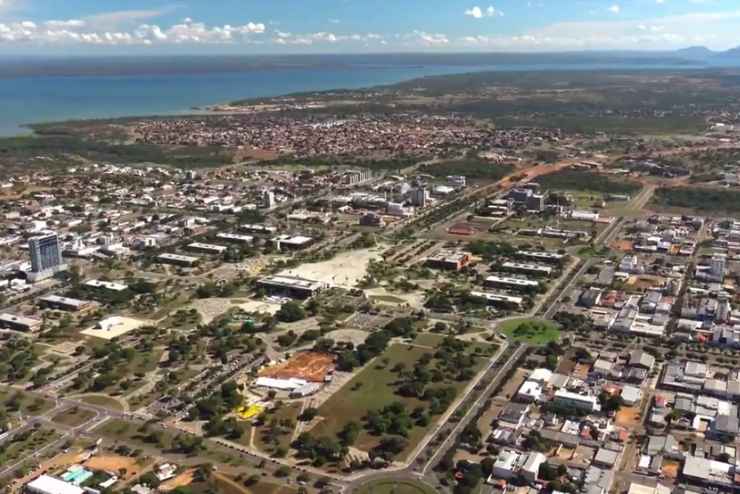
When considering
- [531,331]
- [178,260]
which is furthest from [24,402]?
[531,331]

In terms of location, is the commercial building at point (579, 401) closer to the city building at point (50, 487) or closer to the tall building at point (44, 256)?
the city building at point (50, 487)

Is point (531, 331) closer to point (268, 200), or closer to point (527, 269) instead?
point (527, 269)

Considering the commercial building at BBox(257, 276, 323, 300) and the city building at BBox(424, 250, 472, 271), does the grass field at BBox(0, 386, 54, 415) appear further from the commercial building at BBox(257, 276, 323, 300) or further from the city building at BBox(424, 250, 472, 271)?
the city building at BBox(424, 250, 472, 271)


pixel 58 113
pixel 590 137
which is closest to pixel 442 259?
pixel 590 137

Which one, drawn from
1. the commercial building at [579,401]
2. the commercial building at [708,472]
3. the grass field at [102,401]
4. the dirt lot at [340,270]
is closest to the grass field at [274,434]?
the grass field at [102,401]

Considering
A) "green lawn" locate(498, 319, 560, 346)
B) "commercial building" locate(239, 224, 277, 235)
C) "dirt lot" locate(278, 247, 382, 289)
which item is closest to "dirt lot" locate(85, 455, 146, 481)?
"green lawn" locate(498, 319, 560, 346)

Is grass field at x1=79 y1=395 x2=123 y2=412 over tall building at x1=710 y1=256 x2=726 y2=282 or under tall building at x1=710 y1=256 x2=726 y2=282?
under
